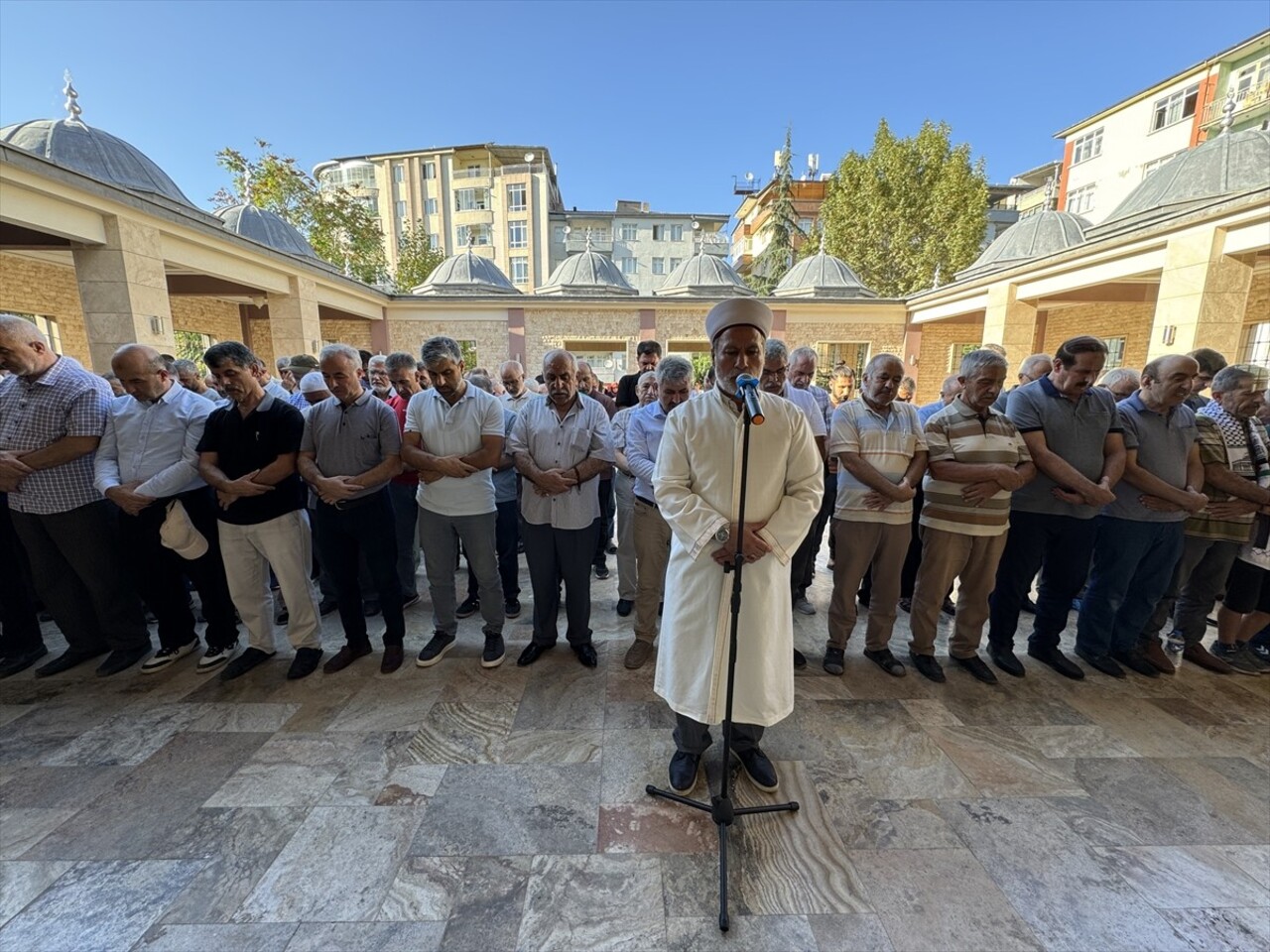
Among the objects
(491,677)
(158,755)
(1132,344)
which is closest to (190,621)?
(158,755)

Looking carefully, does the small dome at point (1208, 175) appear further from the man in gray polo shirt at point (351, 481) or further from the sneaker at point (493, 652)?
the man in gray polo shirt at point (351, 481)

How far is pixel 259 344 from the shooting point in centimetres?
1866

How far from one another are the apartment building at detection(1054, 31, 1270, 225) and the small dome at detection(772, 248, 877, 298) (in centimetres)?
1714

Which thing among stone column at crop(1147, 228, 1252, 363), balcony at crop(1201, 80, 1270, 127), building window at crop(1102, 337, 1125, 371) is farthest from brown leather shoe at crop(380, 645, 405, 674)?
balcony at crop(1201, 80, 1270, 127)

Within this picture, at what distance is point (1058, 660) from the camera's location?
3898mm

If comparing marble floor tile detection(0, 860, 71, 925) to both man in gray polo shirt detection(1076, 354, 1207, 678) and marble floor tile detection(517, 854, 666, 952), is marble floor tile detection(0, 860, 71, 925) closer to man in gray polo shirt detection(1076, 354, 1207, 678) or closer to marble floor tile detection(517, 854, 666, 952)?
marble floor tile detection(517, 854, 666, 952)

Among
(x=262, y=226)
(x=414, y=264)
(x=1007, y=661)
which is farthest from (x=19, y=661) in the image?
(x=414, y=264)

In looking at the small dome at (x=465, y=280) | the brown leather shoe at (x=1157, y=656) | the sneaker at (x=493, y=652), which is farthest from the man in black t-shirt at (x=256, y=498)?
the small dome at (x=465, y=280)

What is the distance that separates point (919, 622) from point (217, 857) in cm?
415

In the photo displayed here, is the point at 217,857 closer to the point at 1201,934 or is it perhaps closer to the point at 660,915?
the point at 660,915

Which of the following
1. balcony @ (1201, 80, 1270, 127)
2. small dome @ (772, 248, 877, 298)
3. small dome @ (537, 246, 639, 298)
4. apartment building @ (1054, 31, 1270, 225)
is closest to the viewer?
small dome @ (772, 248, 877, 298)

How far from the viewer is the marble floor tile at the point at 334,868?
2.08 metres

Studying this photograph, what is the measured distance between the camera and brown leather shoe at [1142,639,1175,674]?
3.91 meters

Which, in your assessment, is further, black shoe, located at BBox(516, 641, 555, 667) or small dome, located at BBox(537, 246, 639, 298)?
small dome, located at BBox(537, 246, 639, 298)
